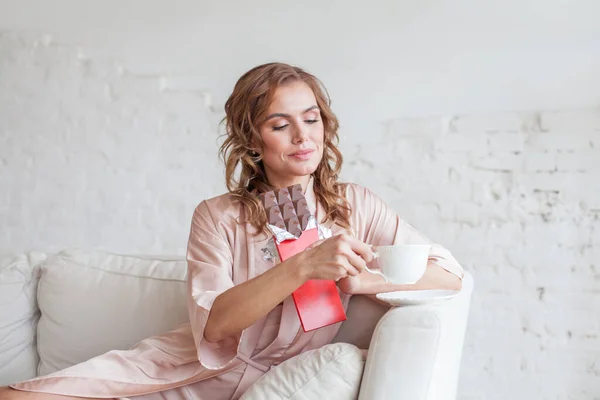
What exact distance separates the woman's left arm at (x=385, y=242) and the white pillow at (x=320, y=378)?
0.21 m

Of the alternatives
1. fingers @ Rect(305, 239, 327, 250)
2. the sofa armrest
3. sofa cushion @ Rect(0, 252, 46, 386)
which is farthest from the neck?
sofa cushion @ Rect(0, 252, 46, 386)

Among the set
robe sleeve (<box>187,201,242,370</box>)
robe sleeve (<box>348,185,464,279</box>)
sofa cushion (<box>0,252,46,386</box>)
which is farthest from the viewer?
sofa cushion (<box>0,252,46,386</box>)

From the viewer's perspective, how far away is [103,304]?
2.26 m

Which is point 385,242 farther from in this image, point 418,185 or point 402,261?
point 418,185

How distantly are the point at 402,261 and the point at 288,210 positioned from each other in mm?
352

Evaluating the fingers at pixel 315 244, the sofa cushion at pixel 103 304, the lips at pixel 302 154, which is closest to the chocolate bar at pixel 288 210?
the fingers at pixel 315 244

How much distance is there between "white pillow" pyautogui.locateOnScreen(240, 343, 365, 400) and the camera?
5.01 ft

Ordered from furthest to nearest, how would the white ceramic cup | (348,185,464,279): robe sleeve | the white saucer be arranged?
(348,185,464,279): robe sleeve < the white saucer < the white ceramic cup

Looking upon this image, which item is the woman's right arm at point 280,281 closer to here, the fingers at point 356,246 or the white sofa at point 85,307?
the fingers at point 356,246

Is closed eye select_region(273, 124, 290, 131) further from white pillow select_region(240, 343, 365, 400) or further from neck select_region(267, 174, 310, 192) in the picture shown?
white pillow select_region(240, 343, 365, 400)

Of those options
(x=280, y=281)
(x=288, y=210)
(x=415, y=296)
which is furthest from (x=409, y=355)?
(x=288, y=210)

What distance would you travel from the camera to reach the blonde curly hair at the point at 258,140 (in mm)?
1867

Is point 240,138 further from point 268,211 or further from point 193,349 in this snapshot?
point 193,349

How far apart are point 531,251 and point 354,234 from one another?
1079 millimetres
